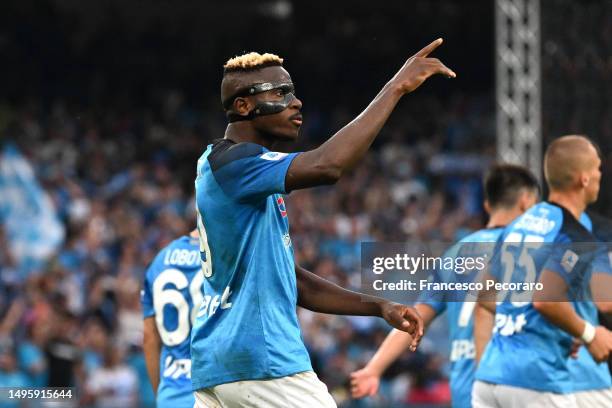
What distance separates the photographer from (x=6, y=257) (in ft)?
49.7

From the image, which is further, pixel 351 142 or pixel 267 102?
pixel 267 102

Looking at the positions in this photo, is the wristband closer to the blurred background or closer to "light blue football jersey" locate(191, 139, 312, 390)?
"light blue football jersey" locate(191, 139, 312, 390)

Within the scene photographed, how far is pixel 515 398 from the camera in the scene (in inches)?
251

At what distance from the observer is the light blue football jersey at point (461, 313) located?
6941mm

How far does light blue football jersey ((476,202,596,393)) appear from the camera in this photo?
20.3 ft

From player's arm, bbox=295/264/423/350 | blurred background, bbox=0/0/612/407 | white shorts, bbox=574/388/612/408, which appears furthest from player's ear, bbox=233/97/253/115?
blurred background, bbox=0/0/612/407

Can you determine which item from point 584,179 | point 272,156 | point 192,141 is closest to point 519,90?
point 584,179

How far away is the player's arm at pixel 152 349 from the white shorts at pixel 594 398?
2.53 meters

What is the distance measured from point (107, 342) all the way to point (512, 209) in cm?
672

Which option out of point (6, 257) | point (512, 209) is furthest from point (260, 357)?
point (6, 257)

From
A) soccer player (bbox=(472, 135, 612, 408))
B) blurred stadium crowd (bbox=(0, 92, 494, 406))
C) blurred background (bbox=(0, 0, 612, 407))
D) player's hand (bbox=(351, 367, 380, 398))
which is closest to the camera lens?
soccer player (bbox=(472, 135, 612, 408))

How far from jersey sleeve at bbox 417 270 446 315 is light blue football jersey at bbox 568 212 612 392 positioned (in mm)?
948

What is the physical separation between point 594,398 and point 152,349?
2663mm

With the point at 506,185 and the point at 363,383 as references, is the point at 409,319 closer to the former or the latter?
the point at 363,383
